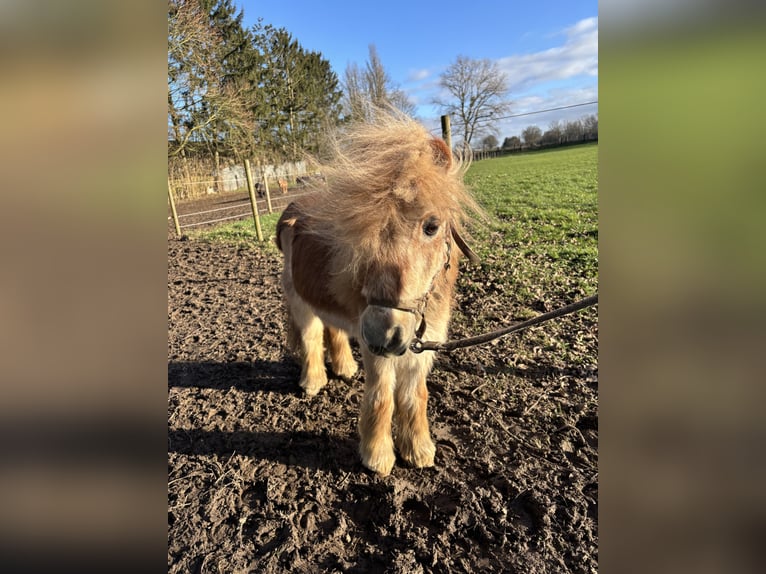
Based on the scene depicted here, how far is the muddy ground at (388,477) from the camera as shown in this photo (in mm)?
2416

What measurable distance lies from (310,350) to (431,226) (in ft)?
8.00

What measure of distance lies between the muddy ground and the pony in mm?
387

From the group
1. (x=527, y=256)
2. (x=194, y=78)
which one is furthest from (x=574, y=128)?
(x=194, y=78)

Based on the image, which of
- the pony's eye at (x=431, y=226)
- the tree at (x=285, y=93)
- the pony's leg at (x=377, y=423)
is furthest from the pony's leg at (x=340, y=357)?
the tree at (x=285, y=93)

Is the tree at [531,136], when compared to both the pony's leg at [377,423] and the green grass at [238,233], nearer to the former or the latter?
the pony's leg at [377,423]

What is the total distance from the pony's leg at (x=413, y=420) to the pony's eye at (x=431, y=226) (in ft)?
3.98

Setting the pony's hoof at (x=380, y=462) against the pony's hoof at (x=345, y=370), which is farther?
the pony's hoof at (x=345, y=370)

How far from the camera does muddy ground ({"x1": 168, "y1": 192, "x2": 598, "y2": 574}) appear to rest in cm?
242

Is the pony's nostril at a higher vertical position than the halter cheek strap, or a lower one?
lower

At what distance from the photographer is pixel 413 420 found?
123 inches

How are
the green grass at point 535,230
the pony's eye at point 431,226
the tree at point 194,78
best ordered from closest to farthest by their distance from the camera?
the pony's eye at point 431,226 < the green grass at point 535,230 < the tree at point 194,78
